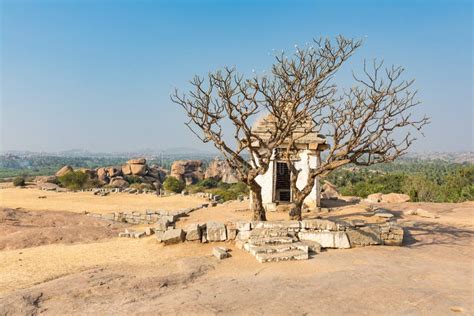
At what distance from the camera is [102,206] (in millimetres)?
20781

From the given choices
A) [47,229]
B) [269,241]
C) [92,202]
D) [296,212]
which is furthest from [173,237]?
[92,202]

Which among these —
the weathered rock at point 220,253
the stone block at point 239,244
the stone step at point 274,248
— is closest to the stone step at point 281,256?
the stone step at point 274,248

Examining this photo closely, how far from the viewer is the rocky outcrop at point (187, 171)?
60.6m

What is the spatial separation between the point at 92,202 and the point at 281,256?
1755cm

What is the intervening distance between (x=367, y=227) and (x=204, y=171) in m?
56.9

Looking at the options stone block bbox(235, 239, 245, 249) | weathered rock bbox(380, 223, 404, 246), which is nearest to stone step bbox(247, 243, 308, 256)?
stone block bbox(235, 239, 245, 249)

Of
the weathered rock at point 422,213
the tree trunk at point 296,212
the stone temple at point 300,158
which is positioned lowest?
the weathered rock at point 422,213

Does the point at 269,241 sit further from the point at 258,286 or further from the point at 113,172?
the point at 113,172

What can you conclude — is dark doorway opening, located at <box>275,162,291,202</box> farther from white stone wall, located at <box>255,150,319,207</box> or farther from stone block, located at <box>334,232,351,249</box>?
stone block, located at <box>334,232,351,249</box>

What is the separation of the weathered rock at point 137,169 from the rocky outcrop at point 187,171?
6.18 m

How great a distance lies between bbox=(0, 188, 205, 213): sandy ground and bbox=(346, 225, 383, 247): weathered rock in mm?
11720

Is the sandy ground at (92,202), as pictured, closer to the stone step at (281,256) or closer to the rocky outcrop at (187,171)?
the stone step at (281,256)

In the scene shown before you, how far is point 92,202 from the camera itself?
22.4 meters

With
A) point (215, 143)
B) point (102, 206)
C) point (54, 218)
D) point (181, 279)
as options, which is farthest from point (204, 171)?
point (181, 279)
